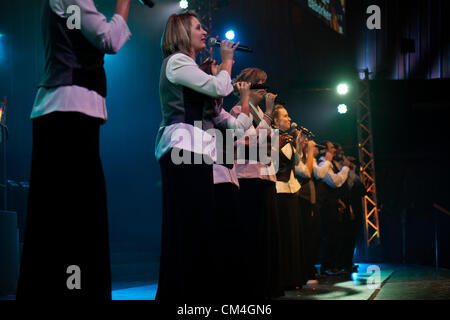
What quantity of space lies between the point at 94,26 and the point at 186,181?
2.82 ft

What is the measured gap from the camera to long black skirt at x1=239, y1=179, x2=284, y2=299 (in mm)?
3789

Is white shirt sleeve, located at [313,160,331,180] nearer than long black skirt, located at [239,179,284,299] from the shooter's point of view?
No

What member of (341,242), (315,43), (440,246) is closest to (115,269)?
(341,242)

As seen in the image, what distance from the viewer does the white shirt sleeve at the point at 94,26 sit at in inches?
76.1

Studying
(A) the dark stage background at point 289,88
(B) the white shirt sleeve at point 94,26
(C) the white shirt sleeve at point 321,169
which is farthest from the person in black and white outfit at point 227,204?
(A) the dark stage background at point 289,88

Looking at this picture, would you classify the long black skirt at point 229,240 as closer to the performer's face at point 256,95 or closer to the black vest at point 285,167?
the performer's face at point 256,95

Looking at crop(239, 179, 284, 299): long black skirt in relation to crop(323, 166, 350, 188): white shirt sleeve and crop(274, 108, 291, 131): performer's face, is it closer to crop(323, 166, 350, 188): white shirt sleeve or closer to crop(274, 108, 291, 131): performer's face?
crop(274, 108, 291, 131): performer's face

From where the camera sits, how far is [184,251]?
2398 mm

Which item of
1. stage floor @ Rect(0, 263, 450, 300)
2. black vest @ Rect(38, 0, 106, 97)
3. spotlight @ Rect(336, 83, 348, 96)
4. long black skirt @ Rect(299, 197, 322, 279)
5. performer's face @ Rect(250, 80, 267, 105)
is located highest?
spotlight @ Rect(336, 83, 348, 96)

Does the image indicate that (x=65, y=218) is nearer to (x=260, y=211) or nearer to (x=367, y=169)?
(x=260, y=211)

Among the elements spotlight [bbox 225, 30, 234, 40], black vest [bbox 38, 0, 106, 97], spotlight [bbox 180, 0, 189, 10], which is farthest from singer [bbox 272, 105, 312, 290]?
spotlight [bbox 225, 30, 234, 40]

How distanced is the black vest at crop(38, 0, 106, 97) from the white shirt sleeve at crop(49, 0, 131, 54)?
36mm

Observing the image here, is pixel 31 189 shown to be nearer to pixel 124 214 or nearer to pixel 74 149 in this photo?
pixel 74 149

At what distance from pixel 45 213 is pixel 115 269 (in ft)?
16.6
